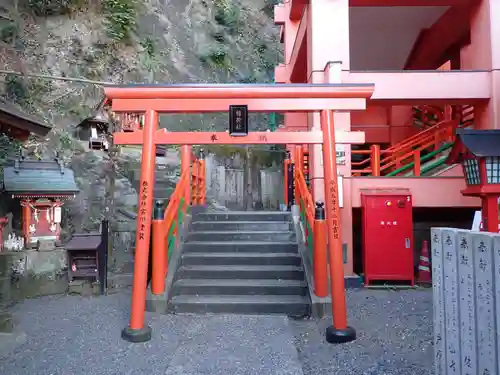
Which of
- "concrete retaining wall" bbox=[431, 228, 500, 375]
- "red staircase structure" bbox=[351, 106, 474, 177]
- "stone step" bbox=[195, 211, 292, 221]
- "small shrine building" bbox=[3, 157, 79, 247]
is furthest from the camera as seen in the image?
"red staircase structure" bbox=[351, 106, 474, 177]

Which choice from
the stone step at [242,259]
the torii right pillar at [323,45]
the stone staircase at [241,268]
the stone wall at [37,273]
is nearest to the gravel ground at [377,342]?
the stone staircase at [241,268]

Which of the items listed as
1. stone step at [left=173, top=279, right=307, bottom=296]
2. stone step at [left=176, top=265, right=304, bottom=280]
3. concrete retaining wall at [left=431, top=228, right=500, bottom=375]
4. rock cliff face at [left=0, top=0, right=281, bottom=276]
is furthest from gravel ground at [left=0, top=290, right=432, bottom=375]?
rock cliff face at [left=0, top=0, right=281, bottom=276]

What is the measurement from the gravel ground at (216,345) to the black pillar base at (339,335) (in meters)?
0.09

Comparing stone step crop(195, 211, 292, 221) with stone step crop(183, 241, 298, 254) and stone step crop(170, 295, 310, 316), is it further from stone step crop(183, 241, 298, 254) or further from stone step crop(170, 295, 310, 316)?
stone step crop(170, 295, 310, 316)

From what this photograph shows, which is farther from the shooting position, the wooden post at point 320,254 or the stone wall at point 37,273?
the stone wall at point 37,273

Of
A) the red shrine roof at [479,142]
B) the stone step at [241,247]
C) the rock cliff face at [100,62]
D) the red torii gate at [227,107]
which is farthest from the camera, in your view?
the rock cliff face at [100,62]

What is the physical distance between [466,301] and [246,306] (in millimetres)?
3873

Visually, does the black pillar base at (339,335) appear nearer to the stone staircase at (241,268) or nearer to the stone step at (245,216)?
the stone staircase at (241,268)

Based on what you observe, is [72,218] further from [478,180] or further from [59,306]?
[478,180]

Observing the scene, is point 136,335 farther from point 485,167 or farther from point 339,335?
point 485,167

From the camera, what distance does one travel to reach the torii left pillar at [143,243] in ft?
17.3

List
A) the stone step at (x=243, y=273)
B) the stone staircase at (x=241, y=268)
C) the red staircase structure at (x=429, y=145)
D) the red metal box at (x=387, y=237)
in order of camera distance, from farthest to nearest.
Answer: the red staircase structure at (x=429, y=145) < the red metal box at (x=387, y=237) < the stone step at (x=243, y=273) < the stone staircase at (x=241, y=268)

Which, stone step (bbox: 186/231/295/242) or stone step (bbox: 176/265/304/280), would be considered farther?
stone step (bbox: 186/231/295/242)

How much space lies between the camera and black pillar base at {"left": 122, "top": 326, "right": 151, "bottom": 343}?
5180 millimetres
